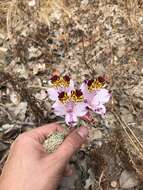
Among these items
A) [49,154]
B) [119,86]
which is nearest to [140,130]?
[119,86]

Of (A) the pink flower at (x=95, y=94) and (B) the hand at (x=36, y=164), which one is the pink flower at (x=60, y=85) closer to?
(A) the pink flower at (x=95, y=94)

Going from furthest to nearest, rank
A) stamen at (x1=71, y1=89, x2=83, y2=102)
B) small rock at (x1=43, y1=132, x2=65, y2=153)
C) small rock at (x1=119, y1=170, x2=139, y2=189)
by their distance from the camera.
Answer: small rock at (x1=119, y1=170, x2=139, y2=189) → small rock at (x1=43, y1=132, x2=65, y2=153) → stamen at (x1=71, y1=89, x2=83, y2=102)

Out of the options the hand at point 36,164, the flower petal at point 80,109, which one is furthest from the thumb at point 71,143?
the flower petal at point 80,109

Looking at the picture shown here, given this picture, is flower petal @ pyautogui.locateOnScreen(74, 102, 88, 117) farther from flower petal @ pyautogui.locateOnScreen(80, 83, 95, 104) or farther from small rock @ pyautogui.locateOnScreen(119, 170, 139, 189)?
small rock @ pyautogui.locateOnScreen(119, 170, 139, 189)

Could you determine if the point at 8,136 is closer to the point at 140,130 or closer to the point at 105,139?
the point at 105,139

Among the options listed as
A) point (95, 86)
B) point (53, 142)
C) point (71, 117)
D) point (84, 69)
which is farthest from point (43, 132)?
point (84, 69)

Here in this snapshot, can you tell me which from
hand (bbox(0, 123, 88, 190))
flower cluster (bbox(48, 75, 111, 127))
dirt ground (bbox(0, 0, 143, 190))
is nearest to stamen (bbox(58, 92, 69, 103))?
A: flower cluster (bbox(48, 75, 111, 127))
